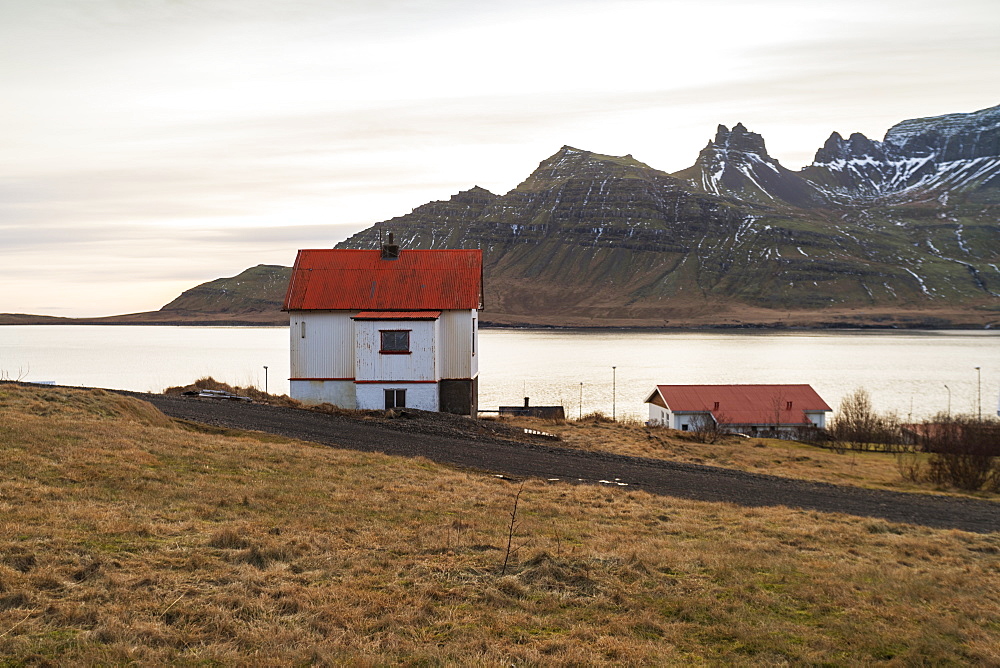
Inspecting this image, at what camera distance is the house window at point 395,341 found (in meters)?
33.7

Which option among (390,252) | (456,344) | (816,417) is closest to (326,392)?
(456,344)

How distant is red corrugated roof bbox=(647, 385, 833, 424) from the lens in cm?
5253

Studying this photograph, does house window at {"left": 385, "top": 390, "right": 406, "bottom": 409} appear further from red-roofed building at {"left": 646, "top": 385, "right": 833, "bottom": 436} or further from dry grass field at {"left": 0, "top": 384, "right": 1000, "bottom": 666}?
red-roofed building at {"left": 646, "top": 385, "right": 833, "bottom": 436}

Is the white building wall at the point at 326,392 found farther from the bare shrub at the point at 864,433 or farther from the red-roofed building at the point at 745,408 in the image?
the bare shrub at the point at 864,433

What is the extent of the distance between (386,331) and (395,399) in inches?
118

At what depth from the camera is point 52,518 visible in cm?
1055

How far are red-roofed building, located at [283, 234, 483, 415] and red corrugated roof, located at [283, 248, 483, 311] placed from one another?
47 millimetres

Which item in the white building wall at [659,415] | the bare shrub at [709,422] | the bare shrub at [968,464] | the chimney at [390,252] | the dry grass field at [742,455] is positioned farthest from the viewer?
the white building wall at [659,415]

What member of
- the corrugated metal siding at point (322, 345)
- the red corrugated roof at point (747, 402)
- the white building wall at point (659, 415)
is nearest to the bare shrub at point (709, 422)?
the red corrugated roof at point (747, 402)

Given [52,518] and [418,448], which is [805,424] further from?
[52,518]

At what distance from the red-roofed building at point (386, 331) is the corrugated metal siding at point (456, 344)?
5cm

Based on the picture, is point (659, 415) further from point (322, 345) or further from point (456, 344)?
point (322, 345)

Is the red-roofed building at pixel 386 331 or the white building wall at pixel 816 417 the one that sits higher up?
the red-roofed building at pixel 386 331

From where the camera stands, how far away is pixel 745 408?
53.5 meters
